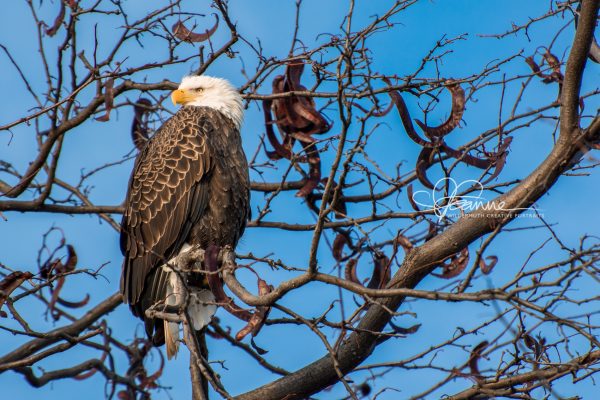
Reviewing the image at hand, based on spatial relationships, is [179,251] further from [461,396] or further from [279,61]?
[461,396]

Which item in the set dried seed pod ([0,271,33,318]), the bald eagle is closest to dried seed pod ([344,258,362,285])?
the bald eagle

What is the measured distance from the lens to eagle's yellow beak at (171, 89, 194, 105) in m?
5.50

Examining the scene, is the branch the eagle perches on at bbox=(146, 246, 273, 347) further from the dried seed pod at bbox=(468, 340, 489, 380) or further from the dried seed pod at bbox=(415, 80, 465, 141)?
the dried seed pod at bbox=(415, 80, 465, 141)

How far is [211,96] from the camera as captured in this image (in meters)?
5.62

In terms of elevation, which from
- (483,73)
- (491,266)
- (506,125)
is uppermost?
(483,73)

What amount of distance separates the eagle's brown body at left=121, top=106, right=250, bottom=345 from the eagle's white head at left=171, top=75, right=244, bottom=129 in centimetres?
14

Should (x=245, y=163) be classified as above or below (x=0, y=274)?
above

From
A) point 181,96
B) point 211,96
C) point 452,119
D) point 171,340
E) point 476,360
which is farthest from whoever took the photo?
point 211,96

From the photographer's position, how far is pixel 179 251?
17.4ft

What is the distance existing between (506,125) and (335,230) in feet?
5.24

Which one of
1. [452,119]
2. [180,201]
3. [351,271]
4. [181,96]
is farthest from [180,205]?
[452,119]

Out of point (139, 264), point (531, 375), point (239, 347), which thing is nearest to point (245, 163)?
point (139, 264)

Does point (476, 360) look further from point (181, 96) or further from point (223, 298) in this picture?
point (181, 96)

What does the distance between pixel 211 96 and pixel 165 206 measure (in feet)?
2.86
